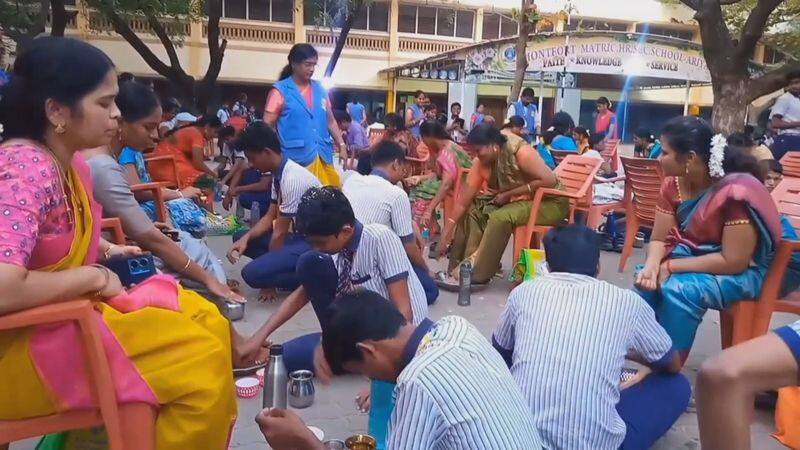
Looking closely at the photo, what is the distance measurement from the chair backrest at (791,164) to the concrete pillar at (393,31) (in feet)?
65.2

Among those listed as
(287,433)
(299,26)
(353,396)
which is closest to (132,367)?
(287,433)

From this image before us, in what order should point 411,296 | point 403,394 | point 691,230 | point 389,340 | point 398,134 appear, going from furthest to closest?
point 398,134 < point 691,230 < point 411,296 < point 389,340 < point 403,394

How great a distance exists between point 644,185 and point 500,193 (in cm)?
137

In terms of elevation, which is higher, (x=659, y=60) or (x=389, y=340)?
(x=659, y=60)

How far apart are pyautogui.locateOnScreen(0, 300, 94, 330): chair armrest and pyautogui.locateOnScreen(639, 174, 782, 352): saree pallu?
7.87ft

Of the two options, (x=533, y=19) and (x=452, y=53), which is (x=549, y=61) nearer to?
(x=452, y=53)

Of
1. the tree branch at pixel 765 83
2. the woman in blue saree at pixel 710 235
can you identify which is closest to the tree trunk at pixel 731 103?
the tree branch at pixel 765 83

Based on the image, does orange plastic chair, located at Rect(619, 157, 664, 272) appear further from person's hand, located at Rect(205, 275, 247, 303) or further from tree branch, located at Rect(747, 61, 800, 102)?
tree branch, located at Rect(747, 61, 800, 102)

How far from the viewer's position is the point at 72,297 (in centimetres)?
168

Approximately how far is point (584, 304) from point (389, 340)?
709mm

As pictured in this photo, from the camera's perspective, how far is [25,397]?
1659 mm

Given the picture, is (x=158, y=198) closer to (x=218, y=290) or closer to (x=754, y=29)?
(x=218, y=290)

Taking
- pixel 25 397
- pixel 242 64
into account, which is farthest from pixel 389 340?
pixel 242 64

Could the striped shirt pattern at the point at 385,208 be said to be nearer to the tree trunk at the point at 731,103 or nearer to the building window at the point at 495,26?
the tree trunk at the point at 731,103
